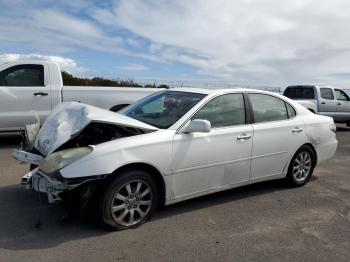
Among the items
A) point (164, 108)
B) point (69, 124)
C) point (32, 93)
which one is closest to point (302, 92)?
point (32, 93)

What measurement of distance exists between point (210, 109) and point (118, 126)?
3.94 ft

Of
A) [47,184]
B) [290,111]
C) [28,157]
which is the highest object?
[290,111]

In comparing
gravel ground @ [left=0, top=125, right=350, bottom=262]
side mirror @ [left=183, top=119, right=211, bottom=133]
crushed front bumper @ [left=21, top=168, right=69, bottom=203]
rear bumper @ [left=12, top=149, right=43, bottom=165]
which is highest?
side mirror @ [left=183, top=119, right=211, bottom=133]

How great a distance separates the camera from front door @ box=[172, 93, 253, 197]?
4.46 m

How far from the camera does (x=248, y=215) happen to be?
476cm

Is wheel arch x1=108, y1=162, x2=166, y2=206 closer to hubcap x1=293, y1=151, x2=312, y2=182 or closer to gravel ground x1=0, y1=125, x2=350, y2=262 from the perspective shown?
gravel ground x1=0, y1=125, x2=350, y2=262

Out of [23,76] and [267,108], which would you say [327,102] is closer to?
[267,108]

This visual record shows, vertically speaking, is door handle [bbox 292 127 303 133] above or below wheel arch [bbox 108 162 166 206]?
above

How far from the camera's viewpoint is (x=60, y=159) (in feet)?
12.5

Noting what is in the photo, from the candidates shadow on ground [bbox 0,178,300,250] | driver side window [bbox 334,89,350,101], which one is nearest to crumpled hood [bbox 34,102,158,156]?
shadow on ground [bbox 0,178,300,250]

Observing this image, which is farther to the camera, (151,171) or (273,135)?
(273,135)

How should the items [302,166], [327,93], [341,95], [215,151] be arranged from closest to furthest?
1. [215,151]
2. [302,166]
3. [327,93]
4. [341,95]

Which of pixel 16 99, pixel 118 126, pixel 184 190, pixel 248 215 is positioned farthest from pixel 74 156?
pixel 16 99

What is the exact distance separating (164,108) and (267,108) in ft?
5.06
